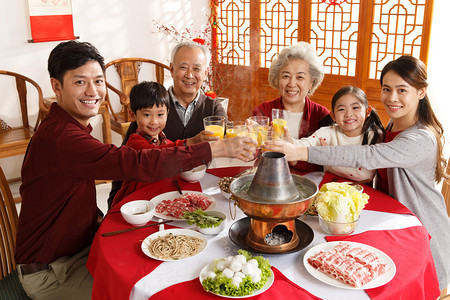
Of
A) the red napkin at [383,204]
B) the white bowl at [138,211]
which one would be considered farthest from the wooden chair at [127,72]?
the red napkin at [383,204]

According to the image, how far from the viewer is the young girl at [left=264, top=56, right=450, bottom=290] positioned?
1.96 meters

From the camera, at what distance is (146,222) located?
5.57ft

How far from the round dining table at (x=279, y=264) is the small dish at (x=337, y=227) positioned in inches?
0.8

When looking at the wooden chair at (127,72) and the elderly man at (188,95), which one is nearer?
the elderly man at (188,95)

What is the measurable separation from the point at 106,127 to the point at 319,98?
2301 millimetres

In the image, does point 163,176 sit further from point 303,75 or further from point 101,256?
point 303,75

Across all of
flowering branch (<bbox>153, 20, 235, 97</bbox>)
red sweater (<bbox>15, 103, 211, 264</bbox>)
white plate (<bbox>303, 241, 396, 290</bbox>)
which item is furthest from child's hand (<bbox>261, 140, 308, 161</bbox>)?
flowering branch (<bbox>153, 20, 235, 97</bbox>)

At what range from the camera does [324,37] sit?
4.73 meters

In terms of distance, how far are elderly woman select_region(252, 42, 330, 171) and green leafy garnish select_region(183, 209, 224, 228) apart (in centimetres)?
126

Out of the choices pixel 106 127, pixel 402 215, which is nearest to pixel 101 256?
pixel 402 215

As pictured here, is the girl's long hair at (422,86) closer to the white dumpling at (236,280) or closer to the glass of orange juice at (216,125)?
the glass of orange juice at (216,125)

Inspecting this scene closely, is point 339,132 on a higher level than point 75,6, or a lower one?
lower

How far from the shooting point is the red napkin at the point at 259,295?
49.4 inches

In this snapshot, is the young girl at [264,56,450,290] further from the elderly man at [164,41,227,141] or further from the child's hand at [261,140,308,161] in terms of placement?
the elderly man at [164,41,227,141]
